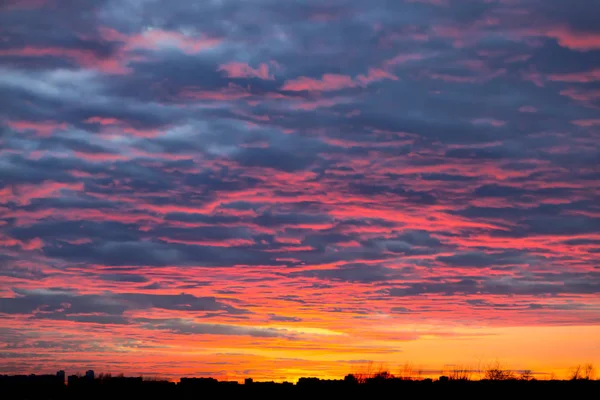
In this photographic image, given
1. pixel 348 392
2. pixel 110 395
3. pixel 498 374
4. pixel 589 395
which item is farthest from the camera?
pixel 498 374

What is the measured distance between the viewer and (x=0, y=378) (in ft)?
111

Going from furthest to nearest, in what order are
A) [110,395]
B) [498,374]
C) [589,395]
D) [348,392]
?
[498,374] < [110,395] < [348,392] < [589,395]

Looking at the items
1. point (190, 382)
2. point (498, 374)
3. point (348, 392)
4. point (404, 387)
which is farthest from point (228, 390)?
point (498, 374)

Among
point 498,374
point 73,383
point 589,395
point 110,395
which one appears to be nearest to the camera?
point 589,395

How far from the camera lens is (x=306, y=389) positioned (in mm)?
28000

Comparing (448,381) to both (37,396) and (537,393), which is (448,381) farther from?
(37,396)

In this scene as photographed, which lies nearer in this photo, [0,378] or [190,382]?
[190,382]

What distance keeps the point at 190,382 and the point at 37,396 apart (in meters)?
6.57

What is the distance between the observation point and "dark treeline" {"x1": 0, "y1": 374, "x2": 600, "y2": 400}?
26781 millimetres

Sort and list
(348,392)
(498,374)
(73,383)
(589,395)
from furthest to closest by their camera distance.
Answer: (498,374), (73,383), (348,392), (589,395)

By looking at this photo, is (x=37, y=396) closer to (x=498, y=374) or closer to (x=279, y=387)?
(x=279, y=387)

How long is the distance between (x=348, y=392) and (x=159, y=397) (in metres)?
7.31

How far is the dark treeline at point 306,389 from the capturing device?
87.9 ft

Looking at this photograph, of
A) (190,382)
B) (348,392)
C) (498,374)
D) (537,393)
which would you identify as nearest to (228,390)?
(190,382)
